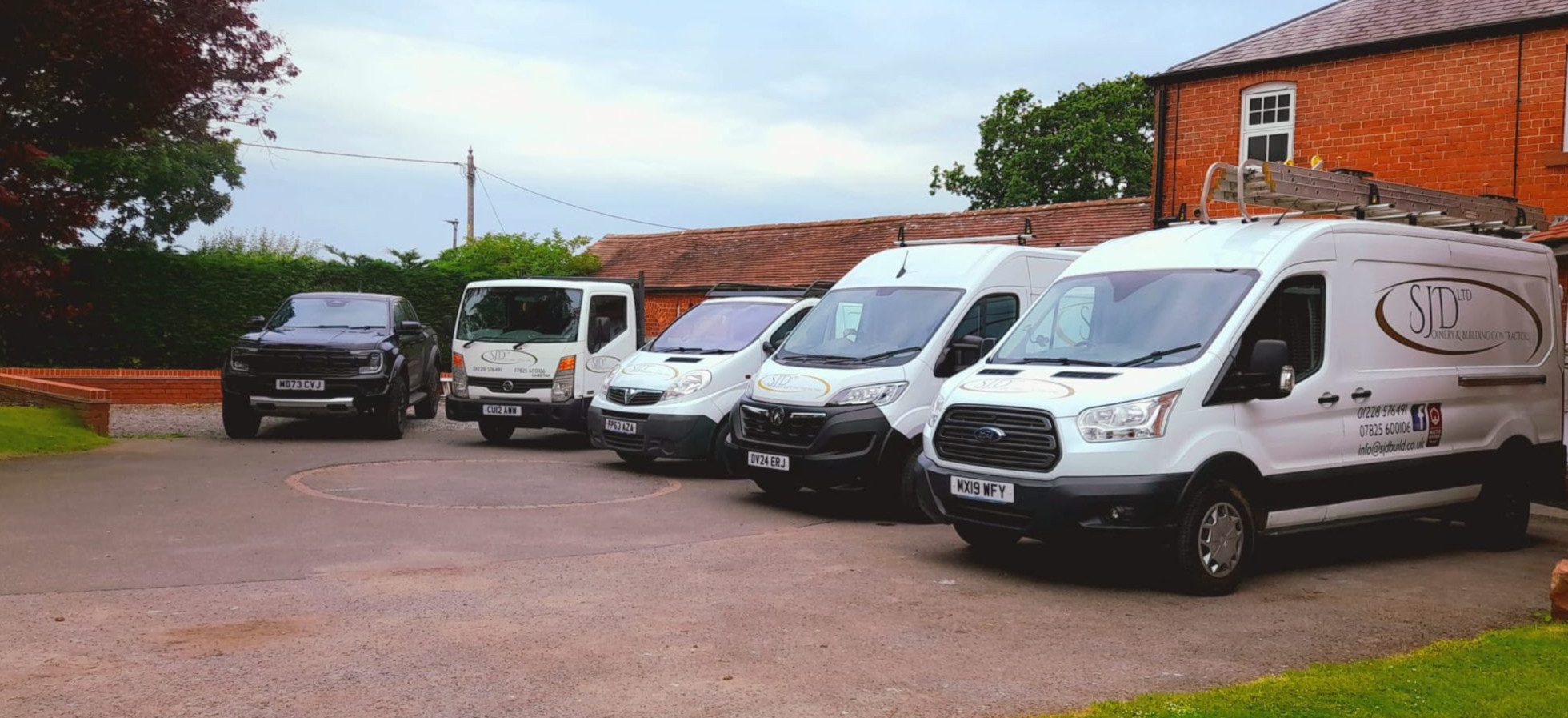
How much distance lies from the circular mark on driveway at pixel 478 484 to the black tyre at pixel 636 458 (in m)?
0.21

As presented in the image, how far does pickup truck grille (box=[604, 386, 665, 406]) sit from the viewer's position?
12242mm

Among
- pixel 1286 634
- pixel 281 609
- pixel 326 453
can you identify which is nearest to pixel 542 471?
pixel 326 453

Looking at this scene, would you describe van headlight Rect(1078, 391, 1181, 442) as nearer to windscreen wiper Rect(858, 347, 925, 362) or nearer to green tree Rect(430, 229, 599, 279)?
windscreen wiper Rect(858, 347, 925, 362)

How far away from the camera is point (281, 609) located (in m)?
6.34

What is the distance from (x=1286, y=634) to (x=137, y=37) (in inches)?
504

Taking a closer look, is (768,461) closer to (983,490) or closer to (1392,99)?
(983,490)

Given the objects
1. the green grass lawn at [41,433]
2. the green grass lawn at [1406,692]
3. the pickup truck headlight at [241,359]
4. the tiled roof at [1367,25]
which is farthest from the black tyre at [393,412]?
the tiled roof at [1367,25]

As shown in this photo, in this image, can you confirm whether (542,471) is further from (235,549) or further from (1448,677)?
(1448,677)

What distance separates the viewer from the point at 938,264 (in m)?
10.7

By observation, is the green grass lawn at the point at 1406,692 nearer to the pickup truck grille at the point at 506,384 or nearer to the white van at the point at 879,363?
the white van at the point at 879,363

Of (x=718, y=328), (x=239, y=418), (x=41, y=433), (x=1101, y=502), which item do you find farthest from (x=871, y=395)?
(x=41, y=433)

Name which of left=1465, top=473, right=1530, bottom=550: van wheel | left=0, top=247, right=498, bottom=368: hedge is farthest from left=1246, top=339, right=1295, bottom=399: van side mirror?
left=0, top=247, right=498, bottom=368: hedge

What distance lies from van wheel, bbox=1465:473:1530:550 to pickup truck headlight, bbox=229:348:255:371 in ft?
42.6

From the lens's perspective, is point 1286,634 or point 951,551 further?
point 951,551
